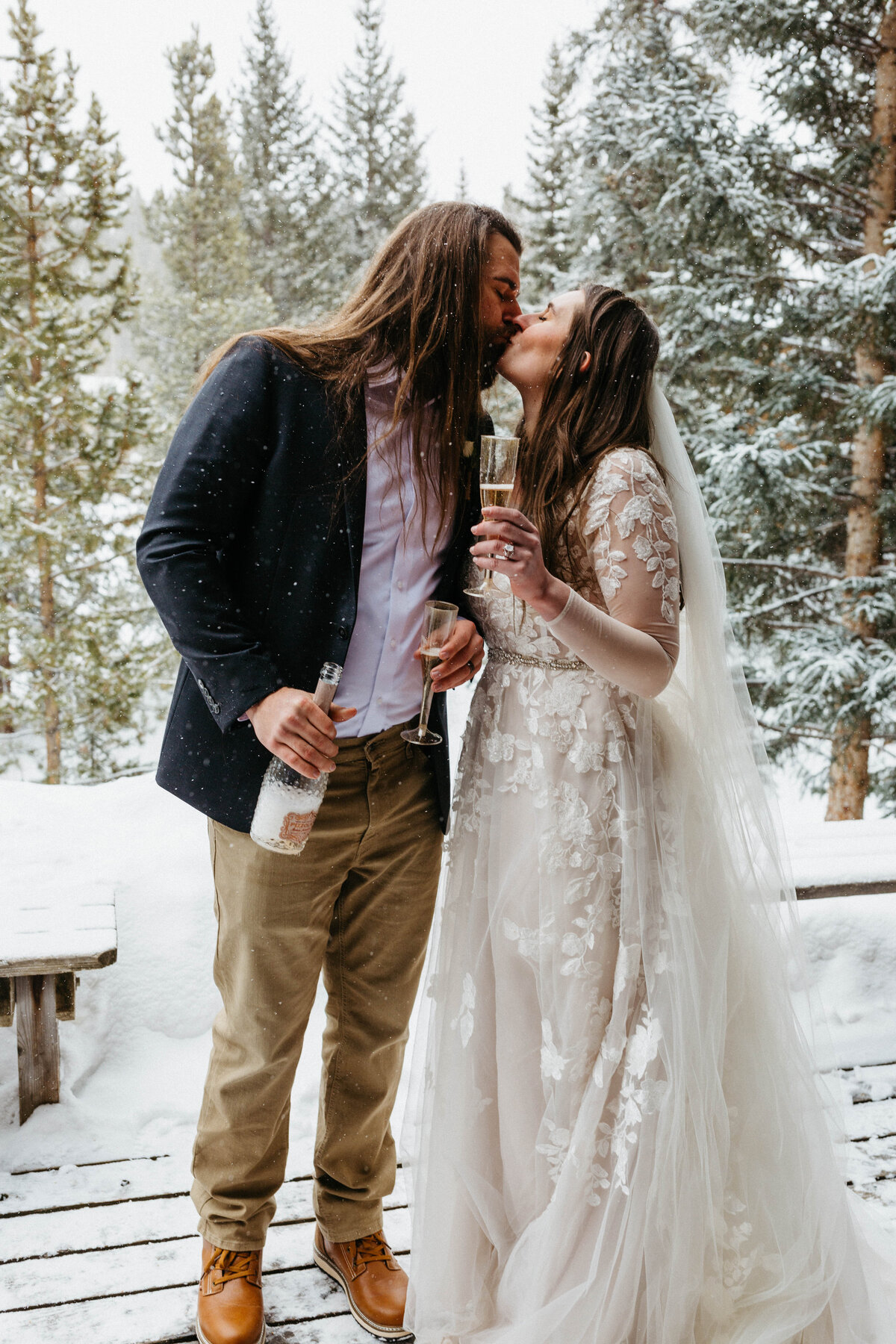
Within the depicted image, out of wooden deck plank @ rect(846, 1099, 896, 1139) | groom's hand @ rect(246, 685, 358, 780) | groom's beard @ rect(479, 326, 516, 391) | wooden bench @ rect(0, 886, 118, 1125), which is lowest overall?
wooden deck plank @ rect(846, 1099, 896, 1139)

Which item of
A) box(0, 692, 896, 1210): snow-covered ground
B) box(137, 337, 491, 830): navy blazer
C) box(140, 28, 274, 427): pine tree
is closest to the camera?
box(137, 337, 491, 830): navy blazer

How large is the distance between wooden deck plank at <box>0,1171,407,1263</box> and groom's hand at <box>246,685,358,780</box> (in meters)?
1.19

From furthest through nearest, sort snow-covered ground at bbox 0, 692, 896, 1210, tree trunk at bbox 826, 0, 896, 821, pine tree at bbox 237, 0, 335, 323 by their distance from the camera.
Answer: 1. pine tree at bbox 237, 0, 335, 323
2. tree trunk at bbox 826, 0, 896, 821
3. snow-covered ground at bbox 0, 692, 896, 1210

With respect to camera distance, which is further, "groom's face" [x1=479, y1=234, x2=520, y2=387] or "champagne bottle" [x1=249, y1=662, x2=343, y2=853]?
"groom's face" [x1=479, y1=234, x2=520, y2=387]

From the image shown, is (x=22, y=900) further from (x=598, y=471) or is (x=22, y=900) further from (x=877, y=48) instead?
(x=877, y=48)

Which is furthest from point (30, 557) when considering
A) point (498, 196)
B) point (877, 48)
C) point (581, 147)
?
point (498, 196)

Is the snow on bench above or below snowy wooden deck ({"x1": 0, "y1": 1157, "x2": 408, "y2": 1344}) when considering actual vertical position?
above

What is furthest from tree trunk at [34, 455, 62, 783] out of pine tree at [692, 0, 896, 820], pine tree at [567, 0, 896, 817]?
pine tree at [692, 0, 896, 820]

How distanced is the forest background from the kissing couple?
3882 mm

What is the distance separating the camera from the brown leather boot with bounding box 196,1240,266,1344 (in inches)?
65.5

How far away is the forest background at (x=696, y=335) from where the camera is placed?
5504mm

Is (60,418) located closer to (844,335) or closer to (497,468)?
(844,335)

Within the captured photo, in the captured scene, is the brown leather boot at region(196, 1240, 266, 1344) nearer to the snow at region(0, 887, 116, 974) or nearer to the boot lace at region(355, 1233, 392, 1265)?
the boot lace at region(355, 1233, 392, 1265)

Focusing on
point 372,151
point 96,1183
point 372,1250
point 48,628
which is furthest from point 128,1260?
point 372,151
